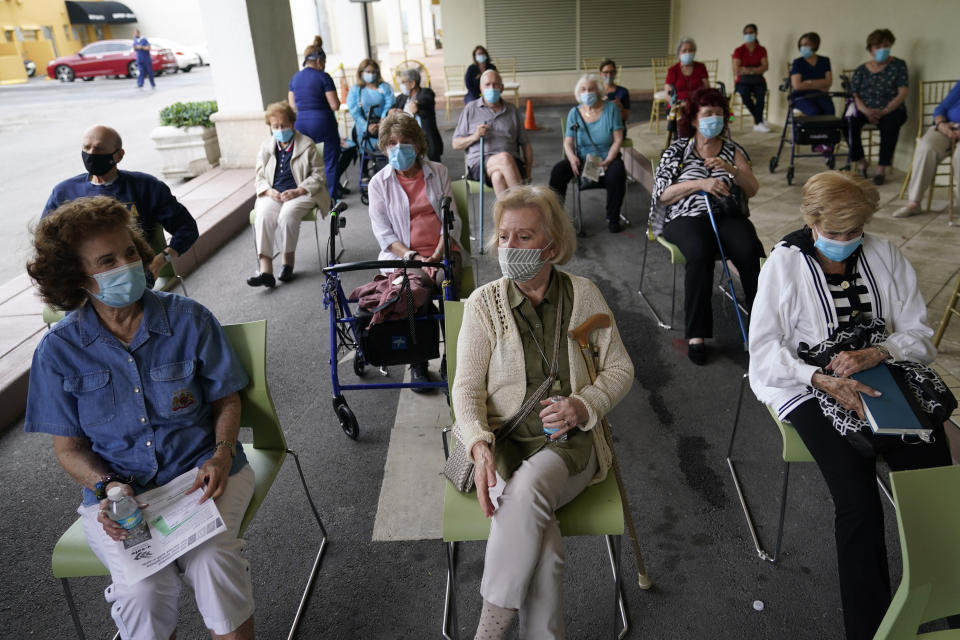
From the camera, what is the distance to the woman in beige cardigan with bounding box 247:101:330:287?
17.2ft

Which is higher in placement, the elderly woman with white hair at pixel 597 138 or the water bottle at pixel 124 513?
the elderly woman with white hair at pixel 597 138

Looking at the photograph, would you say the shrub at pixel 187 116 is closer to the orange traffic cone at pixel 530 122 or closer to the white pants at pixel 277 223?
the white pants at pixel 277 223

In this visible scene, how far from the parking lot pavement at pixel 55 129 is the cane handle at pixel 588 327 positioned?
2.33 m

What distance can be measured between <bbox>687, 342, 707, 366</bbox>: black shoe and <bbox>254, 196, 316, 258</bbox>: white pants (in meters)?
3.18

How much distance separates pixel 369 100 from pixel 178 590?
673 cm

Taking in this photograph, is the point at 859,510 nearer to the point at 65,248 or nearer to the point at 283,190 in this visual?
the point at 65,248

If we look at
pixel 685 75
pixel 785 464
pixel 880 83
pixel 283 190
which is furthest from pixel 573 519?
pixel 685 75

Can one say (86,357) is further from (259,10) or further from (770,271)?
(259,10)

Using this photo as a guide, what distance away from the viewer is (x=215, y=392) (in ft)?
7.08

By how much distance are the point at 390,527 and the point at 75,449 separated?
3.88 ft

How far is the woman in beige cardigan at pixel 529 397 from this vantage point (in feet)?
6.18

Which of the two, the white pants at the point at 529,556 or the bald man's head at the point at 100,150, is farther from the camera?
the bald man's head at the point at 100,150

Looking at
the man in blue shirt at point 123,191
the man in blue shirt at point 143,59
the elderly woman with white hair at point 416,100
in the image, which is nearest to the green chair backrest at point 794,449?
the man in blue shirt at point 123,191

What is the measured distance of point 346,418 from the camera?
328cm
